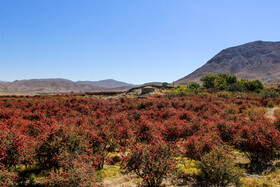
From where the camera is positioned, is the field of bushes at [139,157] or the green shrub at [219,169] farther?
the green shrub at [219,169]

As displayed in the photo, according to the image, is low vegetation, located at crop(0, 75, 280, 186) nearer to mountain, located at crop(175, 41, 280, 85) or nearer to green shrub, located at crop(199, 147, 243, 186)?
green shrub, located at crop(199, 147, 243, 186)

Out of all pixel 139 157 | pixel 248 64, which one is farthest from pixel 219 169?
pixel 248 64

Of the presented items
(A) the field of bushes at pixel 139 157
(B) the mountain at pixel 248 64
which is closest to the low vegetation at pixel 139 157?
(A) the field of bushes at pixel 139 157

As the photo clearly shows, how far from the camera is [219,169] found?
463cm

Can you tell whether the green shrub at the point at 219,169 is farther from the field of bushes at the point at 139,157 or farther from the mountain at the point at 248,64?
the mountain at the point at 248,64

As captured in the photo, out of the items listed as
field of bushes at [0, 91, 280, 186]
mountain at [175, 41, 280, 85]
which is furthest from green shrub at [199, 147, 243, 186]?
mountain at [175, 41, 280, 85]

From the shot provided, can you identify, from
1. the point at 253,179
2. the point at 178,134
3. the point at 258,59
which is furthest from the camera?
the point at 258,59

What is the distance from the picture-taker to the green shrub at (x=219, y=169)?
4551 millimetres

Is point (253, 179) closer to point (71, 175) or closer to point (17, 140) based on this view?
point (71, 175)

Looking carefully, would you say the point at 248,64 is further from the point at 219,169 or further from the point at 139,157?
the point at 139,157

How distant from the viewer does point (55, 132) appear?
5.16m

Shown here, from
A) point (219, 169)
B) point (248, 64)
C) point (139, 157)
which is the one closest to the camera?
point (139, 157)

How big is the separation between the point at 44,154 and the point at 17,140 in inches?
33.3

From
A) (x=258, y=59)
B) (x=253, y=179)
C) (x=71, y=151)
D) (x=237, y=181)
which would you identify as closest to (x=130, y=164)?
(x=71, y=151)
